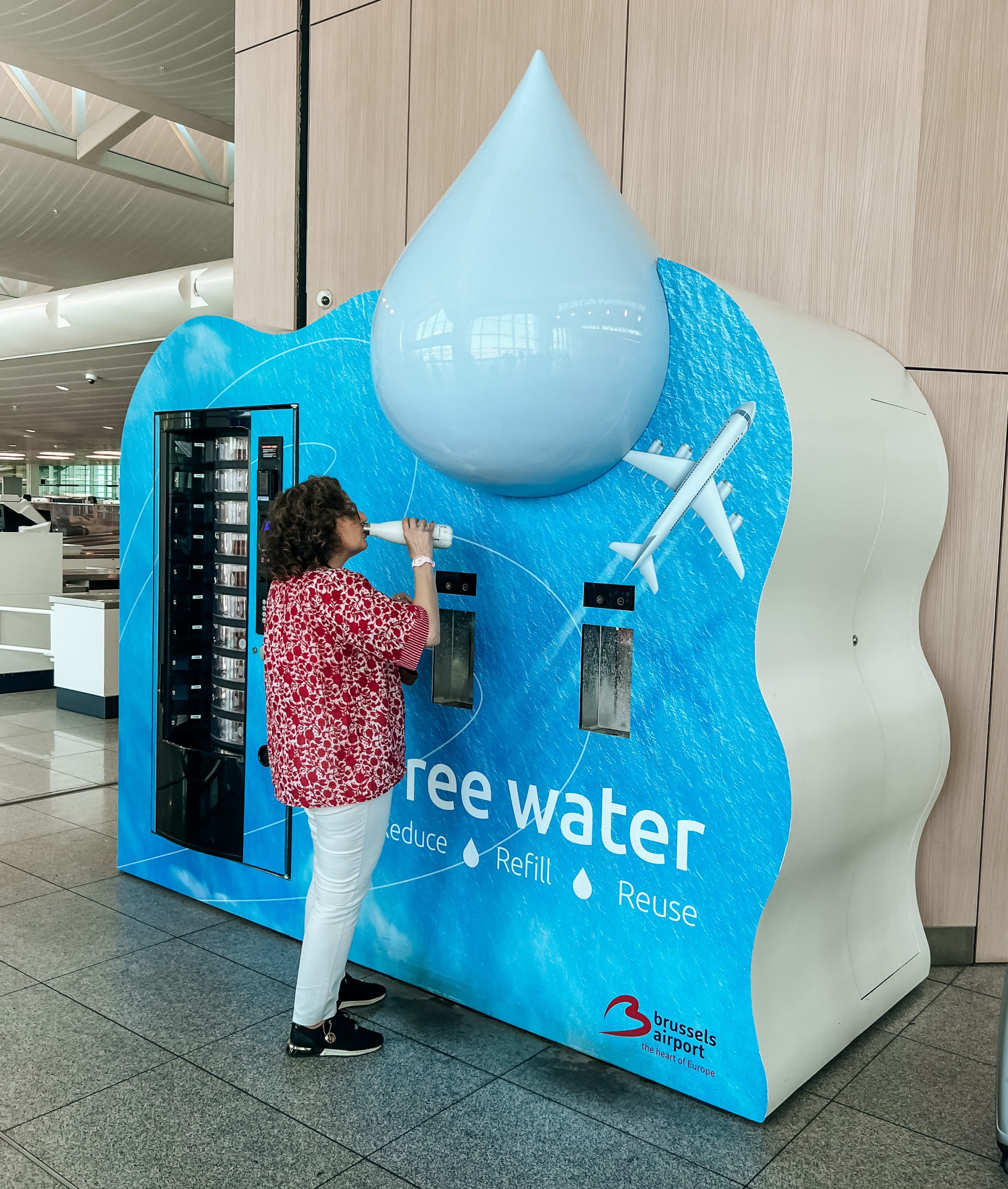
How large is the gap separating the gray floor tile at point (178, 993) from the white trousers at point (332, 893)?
344 millimetres

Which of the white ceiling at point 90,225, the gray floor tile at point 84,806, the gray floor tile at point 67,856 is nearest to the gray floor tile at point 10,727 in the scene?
the gray floor tile at point 84,806

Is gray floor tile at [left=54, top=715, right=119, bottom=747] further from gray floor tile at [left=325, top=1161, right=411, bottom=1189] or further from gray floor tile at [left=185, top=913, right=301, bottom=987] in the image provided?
gray floor tile at [left=325, top=1161, right=411, bottom=1189]

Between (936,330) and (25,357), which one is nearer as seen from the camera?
(936,330)

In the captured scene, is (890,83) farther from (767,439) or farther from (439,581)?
(439,581)

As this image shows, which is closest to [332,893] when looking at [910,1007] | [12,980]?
[12,980]

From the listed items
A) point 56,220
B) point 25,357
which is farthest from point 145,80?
point 25,357

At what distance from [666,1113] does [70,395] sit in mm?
14833

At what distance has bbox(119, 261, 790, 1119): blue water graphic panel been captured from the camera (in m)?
2.38

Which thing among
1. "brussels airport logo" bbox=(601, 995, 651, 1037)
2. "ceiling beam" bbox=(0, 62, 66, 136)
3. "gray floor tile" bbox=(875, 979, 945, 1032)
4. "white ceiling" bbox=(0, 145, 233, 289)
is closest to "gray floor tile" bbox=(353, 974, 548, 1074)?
"brussels airport logo" bbox=(601, 995, 651, 1037)

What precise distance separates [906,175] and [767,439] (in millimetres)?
1390

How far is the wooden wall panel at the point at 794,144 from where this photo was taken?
10.2ft

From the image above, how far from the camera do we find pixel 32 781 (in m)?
5.43

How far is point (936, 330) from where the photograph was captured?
3252 millimetres

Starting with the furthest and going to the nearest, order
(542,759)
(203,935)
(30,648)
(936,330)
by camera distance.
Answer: (30,648) < (203,935) < (936,330) < (542,759)
